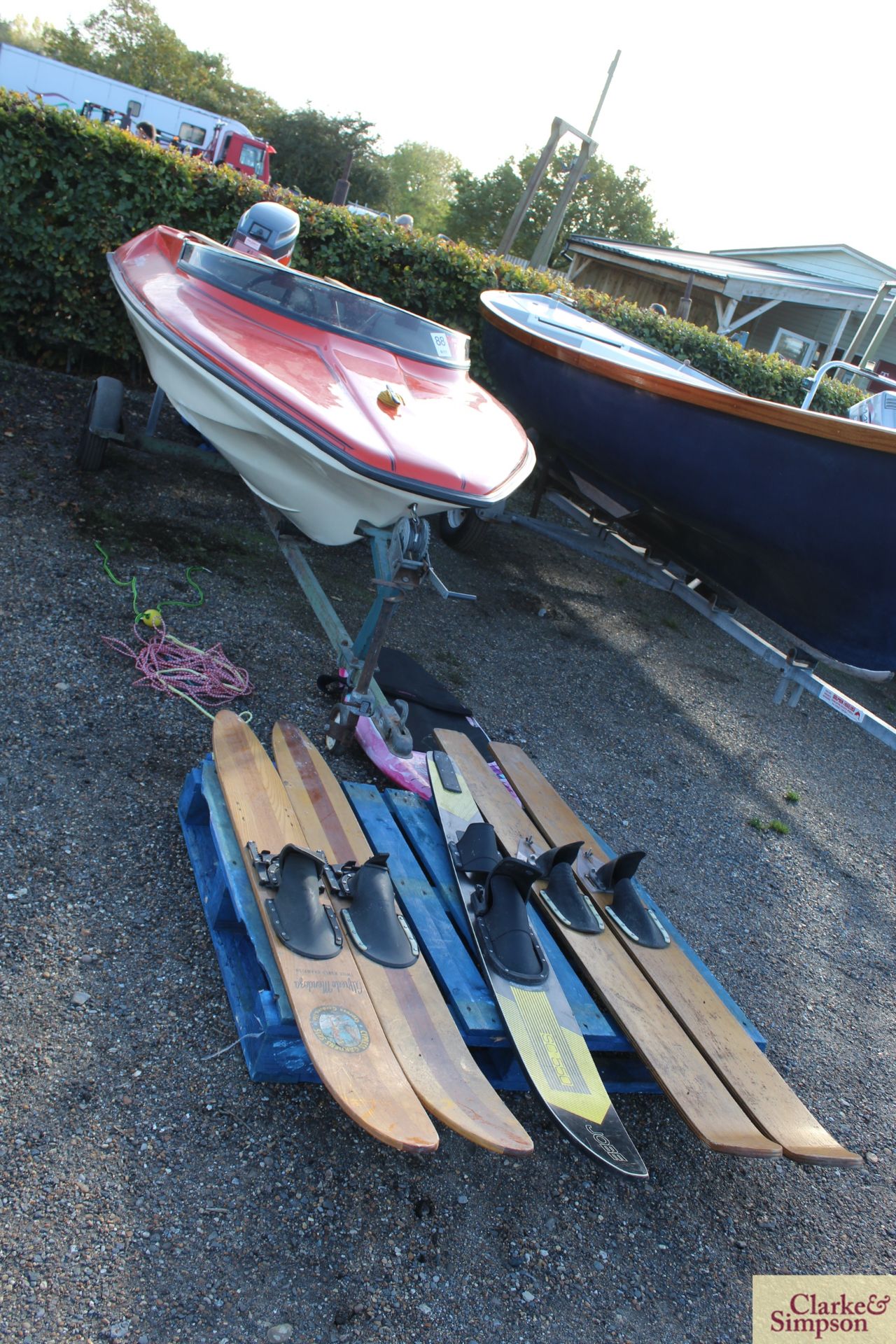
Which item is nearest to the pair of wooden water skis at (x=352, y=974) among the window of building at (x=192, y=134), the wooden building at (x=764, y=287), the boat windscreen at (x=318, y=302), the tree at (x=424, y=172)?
the boat windscreen at (x=318, y=302)

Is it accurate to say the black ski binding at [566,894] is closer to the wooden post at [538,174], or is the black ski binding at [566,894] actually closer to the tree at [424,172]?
the wooden post at [538,174]

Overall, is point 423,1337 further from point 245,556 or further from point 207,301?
point 207,301

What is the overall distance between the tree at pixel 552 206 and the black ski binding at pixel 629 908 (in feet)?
119

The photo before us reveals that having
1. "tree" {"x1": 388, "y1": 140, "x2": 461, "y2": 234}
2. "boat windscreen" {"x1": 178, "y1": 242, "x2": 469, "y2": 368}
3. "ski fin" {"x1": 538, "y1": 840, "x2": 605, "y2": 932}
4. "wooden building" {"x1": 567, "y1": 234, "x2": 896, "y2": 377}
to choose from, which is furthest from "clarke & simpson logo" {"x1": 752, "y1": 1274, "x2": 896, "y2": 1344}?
"tree" {"x1": 388, "y1": 140, "x2": 461, "y2": 234}

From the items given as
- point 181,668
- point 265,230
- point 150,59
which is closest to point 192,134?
point 265,230

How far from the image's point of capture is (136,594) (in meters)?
4.24

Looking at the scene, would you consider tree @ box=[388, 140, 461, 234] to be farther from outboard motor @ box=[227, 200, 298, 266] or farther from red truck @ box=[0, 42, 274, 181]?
outboard motor @ box=[227, 200, 298, 266]

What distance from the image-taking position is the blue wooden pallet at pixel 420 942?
2217mm

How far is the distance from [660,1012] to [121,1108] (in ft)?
4.87

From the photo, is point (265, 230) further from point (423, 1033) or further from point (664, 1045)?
point (664, 1045)

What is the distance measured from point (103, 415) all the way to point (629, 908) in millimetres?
3932

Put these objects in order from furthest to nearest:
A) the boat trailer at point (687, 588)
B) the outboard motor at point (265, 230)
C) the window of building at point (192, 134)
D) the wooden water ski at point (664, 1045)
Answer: the window of building at point (192, 134)
the outboard motor at point (265, 230)
the boat trailer at point (687, 588)
the wooden water ski at point (664, 1045)

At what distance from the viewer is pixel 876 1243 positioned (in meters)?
2.49

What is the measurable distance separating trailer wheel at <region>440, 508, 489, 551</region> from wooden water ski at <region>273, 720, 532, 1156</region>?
369 cm
